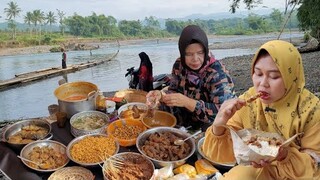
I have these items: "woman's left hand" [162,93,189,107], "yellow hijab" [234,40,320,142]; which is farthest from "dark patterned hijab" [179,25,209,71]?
"yellow hijab" [234,40,320,142]

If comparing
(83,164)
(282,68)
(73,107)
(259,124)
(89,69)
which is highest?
(282,68)

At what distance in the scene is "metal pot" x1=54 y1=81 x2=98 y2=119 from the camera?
10.0 ft

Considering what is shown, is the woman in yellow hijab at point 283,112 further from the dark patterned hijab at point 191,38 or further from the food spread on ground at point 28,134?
the food spread on ground at point 28,134

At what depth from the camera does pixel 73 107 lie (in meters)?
3.05

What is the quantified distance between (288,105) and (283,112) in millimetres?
48

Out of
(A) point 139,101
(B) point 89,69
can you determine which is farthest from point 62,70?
(A) point 139,101

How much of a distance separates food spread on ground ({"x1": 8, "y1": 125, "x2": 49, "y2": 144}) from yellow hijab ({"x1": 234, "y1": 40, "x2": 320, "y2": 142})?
1.92 metres

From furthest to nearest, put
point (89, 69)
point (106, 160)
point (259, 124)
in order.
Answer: point (89, 69) → point (106, 160) → point (259, 124)

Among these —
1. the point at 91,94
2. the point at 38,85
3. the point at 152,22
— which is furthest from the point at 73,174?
the point at 152,22

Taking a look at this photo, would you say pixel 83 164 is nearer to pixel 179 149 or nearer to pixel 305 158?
pixel 179 149

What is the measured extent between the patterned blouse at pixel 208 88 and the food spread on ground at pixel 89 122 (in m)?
0.90

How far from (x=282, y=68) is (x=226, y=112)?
14.3 inches

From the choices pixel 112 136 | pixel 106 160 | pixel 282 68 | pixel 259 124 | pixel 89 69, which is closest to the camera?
pixel 282 68

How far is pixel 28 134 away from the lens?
2.74m
